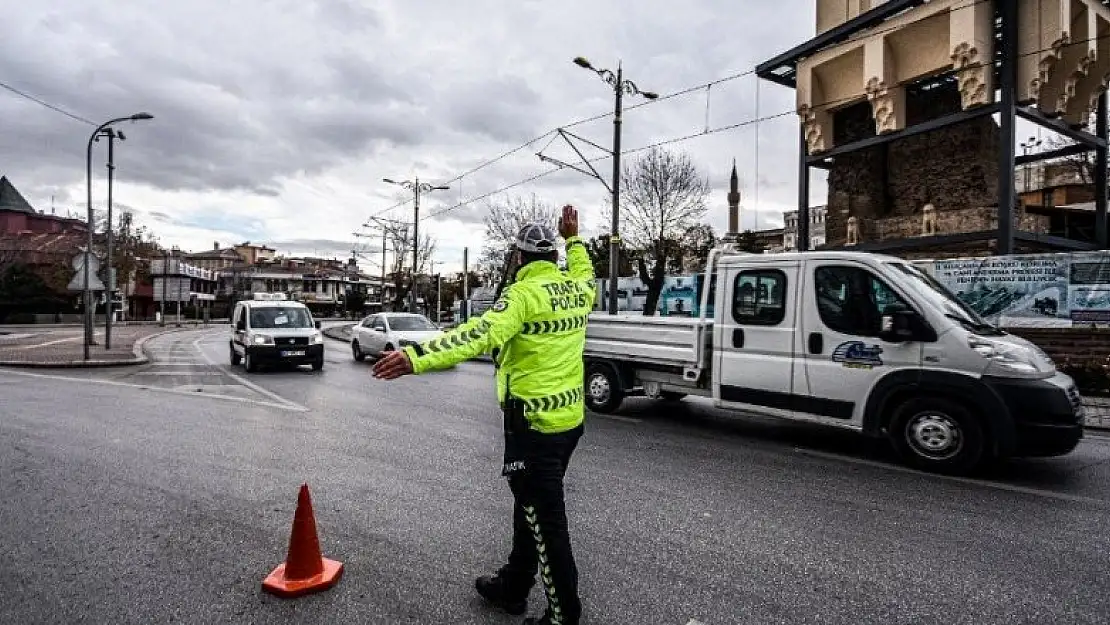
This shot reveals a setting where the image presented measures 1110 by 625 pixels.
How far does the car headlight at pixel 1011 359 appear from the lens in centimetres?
570

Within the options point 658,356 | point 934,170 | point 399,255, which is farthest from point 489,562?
point 399,255

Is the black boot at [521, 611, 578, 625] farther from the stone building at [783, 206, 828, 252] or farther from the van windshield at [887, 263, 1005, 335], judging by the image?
the stone building at [783, 206, 828, 252]

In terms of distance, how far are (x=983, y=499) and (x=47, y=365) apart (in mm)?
20006

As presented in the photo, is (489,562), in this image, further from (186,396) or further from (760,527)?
(186,396)

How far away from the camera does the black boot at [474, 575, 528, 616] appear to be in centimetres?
321

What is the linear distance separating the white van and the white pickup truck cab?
34.3 ft

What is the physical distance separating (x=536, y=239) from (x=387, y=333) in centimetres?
1691

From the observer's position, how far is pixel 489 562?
12.6ft

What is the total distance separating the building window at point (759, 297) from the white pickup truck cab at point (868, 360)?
0.04 feet

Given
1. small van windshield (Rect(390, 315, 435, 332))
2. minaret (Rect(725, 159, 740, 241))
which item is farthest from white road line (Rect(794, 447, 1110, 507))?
minaret (Rect(725, 159, 740, 241))

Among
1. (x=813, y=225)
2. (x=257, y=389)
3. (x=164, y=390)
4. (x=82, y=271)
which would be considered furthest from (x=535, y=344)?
(x=813, y=225)

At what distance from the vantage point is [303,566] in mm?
3465

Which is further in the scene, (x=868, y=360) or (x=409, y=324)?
(x=409, y=324)

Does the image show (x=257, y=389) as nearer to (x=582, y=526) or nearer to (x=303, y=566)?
(x=582, y=526)
